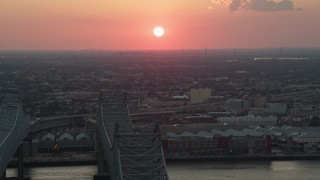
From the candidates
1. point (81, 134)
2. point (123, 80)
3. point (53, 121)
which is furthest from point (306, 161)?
point (123, 80)

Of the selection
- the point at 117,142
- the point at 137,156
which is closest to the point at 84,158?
the point at 117,142

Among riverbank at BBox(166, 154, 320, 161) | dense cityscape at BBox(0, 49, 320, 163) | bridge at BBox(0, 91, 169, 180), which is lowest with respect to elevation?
riverbank at BBox(166, 154, 320, 161)

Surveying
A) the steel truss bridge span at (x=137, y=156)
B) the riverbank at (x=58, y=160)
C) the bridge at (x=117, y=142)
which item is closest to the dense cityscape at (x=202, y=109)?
the bridge at (x=117, y=142)

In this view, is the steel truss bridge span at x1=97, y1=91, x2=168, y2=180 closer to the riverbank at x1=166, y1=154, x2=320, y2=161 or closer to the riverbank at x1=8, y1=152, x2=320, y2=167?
the riverbank at x1=8, y1=152, x2=320, y2=167

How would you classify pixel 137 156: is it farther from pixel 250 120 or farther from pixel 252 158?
pixel 250 120

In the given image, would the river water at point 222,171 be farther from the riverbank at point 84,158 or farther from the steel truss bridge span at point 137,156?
the steel truss bridge span at point 137,156

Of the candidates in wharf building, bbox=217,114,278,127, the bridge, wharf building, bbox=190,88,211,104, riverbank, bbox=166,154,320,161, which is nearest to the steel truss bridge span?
the bridge

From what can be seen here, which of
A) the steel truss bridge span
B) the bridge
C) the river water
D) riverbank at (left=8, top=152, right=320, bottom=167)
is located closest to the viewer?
the steel truss bridge span

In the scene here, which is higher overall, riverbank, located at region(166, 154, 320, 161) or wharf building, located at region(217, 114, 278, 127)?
wharf building, located at region(217, 114, 278, 127)
